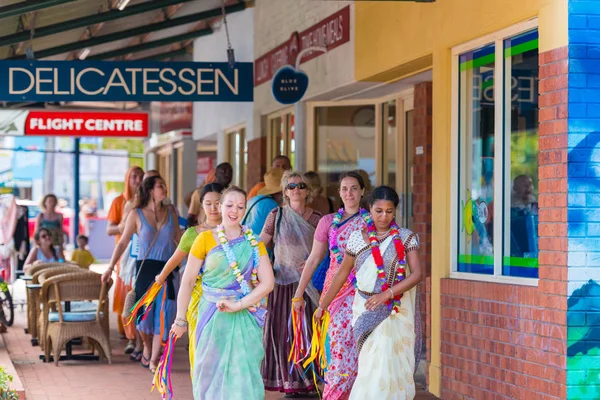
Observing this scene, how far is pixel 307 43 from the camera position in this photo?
12.7m

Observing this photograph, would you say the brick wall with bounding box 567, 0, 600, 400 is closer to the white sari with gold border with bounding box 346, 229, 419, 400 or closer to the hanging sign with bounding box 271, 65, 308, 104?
the white sari with gold border with bounding box 346, 229, 419, 400

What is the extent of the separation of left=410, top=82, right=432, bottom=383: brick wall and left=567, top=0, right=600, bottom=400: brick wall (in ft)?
10.9

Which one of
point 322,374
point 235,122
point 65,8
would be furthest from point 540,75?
point 235,122

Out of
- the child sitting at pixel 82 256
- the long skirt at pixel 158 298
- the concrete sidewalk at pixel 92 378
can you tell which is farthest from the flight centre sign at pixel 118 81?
the child sitting at pixel 82 256

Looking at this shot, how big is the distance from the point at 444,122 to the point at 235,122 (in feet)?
28.4

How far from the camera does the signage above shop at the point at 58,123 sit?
68.5 feet

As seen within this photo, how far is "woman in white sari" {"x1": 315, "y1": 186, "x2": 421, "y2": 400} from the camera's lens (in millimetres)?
7047

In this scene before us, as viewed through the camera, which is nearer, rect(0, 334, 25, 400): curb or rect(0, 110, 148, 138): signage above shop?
rect(0, 334, 25, 400): curb

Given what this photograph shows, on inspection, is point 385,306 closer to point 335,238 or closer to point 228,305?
point 335,238

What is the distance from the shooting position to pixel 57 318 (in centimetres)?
1120

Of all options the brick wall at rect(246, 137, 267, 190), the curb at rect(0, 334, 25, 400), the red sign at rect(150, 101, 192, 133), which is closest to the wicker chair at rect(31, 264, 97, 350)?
the curb at rect(0, 334, 25, 400)

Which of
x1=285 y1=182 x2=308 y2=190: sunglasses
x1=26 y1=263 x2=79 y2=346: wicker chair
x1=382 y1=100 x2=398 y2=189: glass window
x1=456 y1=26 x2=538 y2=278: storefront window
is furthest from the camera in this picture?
x1=26 y1=263 x2=79 y2=346: wicker chair

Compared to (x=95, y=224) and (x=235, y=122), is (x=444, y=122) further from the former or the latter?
(x=95, y=224)

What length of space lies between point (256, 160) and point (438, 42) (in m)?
6.88
